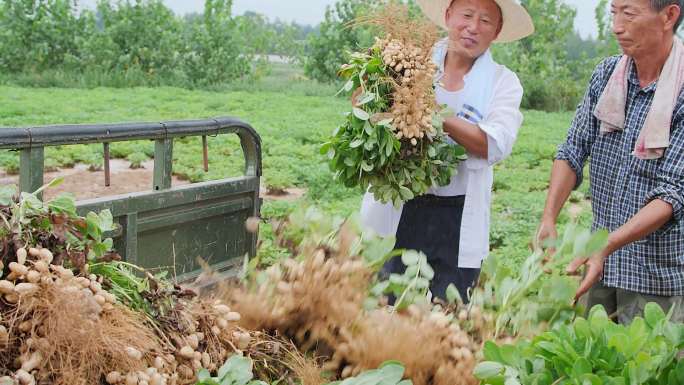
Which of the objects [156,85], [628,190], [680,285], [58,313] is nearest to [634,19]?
[628,190]

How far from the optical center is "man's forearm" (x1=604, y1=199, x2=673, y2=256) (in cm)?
256

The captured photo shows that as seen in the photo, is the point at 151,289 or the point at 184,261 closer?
the point at 151,289

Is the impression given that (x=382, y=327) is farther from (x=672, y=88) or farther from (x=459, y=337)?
(x=672, y=88)

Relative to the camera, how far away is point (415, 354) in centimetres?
157

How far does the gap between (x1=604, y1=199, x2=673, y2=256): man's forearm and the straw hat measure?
34.2 inches

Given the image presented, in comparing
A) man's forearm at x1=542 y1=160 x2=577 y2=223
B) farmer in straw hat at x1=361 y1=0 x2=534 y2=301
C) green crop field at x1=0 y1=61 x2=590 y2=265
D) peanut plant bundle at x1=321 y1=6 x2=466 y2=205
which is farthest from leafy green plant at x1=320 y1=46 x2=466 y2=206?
green crop field at x1=0 y1=61 x2=590 y2=265

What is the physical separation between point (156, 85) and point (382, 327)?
1558cm

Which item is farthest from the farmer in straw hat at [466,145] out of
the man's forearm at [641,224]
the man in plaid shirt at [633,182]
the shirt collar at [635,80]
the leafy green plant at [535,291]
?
the leafy green plant at [535,291]

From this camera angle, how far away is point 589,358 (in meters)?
1.55

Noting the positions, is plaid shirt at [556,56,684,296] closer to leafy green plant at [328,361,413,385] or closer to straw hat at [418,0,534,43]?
straw hat at [418,0,534,43]

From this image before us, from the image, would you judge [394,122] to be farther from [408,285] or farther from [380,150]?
[408,285]

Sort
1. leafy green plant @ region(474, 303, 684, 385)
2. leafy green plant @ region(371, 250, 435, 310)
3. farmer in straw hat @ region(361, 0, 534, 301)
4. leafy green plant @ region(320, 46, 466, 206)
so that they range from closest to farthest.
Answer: leafy green plant @ region(474, 303, 684, 385), leafy green plant @ region(371, 250, 435, 310), leafy green plant @ region(320, 46, 466, 206), farmer in straw hat @ region(361, 0, 534, 301)

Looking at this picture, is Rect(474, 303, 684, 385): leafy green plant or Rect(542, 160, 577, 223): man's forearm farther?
Rect(542, 160, 577, 223): man's forearm

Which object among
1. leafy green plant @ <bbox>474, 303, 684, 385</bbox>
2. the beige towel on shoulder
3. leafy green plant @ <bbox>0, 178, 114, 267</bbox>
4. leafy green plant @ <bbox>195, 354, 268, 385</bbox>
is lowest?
leafy green plant @ <bbox>195, 354, 268, 385</bbox>
